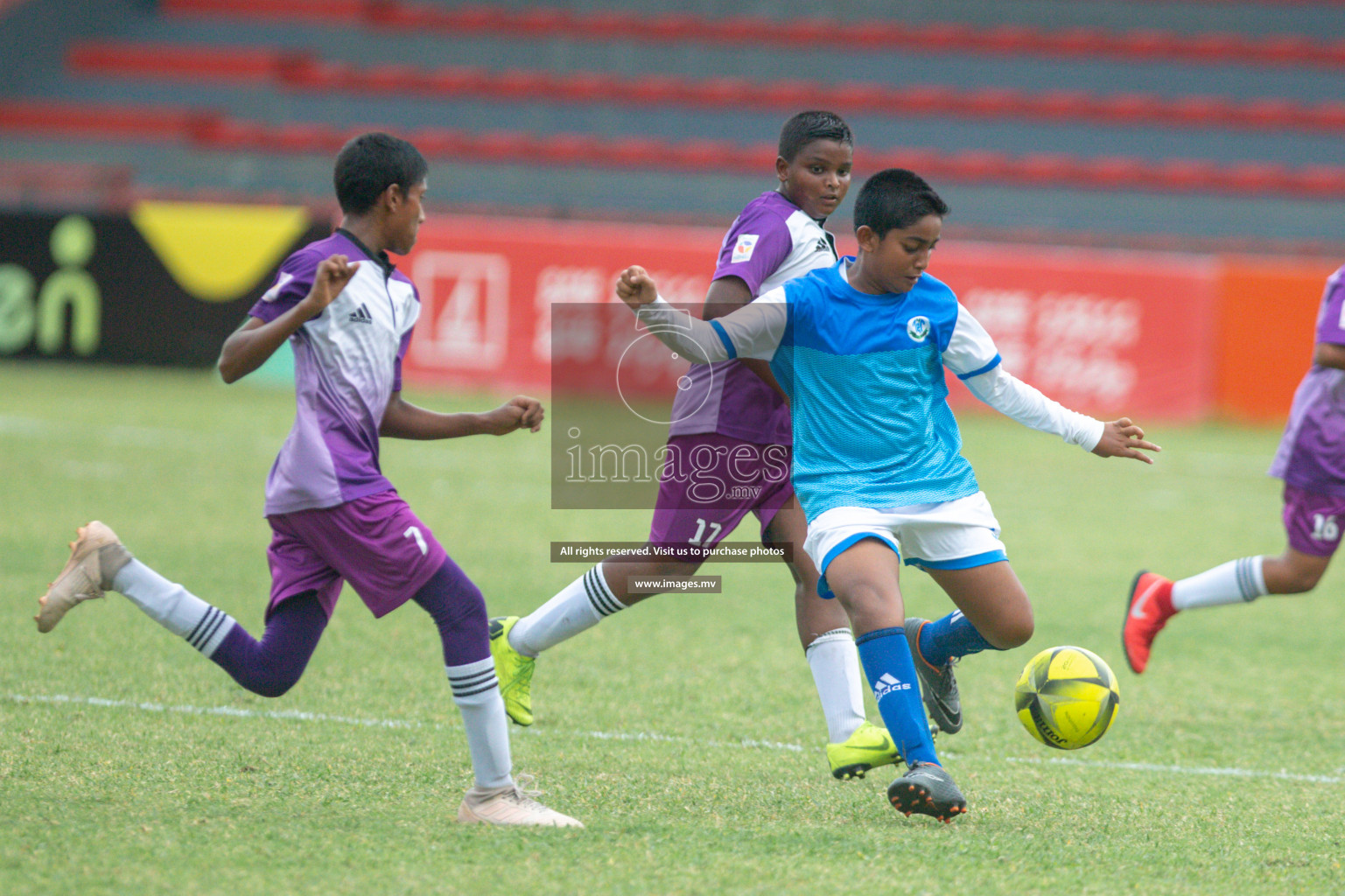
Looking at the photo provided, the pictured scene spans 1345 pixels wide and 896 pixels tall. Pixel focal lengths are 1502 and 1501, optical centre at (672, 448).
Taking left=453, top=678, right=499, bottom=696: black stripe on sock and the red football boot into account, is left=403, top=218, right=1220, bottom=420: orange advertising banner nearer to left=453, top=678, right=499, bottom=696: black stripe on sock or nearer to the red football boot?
the red football boot

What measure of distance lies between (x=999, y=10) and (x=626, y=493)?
12856 mm

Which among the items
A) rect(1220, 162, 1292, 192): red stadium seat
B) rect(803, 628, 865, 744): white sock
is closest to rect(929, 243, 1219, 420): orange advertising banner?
rect(1220, 162, 1292, 192): red stadium seat

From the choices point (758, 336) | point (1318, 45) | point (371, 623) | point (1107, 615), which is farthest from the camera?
point (1318, 45)

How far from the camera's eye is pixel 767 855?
352 cm

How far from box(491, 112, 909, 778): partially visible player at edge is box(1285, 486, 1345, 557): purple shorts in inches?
73.6

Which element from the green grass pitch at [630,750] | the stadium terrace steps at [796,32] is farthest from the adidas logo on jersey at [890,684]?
the stadium terrace steps at [796,32]

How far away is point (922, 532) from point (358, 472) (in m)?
1.52

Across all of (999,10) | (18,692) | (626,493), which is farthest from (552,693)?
(999,10)

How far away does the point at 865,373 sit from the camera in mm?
4086

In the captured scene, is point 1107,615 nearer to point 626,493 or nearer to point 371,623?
point 371,623

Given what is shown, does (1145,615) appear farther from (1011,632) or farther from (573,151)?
(573,151)

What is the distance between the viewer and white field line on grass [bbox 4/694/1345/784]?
4.59 m

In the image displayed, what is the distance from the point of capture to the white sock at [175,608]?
13.5ft

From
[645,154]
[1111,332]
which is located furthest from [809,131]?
[645,154]
